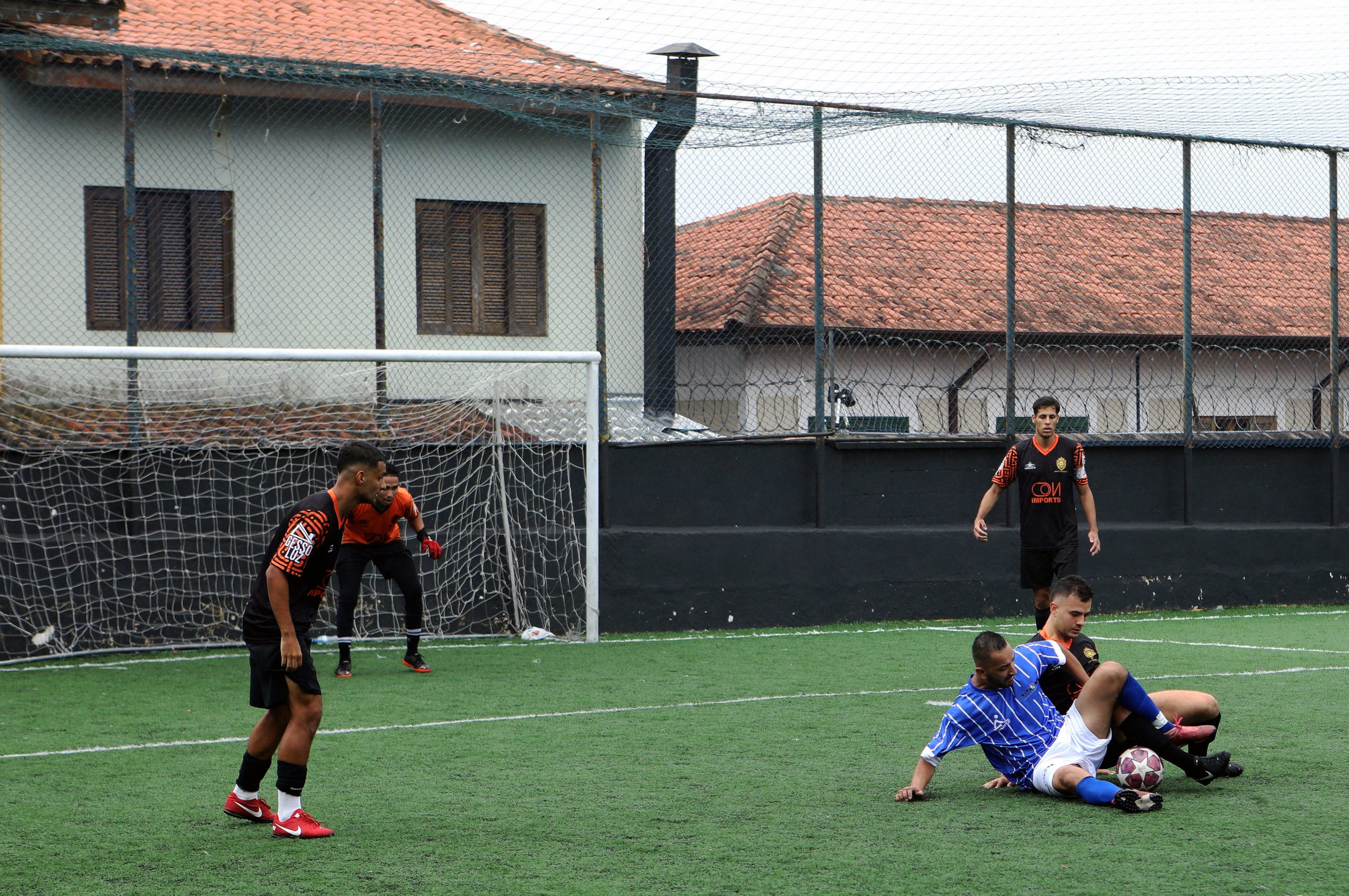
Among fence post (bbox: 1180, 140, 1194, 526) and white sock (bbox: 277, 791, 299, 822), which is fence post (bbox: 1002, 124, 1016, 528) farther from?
white sock (bbox: 277, 791, 299, 822)

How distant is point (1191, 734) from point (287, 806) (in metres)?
3.61

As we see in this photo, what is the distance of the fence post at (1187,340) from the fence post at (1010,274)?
191 cm

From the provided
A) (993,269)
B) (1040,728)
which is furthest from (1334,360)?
(1040,728)

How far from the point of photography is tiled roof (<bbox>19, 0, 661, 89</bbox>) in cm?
1323

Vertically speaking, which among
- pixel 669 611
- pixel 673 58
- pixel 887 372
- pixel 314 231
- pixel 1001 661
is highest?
pixel 673 58

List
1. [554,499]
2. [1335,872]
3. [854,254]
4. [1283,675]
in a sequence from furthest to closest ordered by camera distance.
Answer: [854,254], [554,499], [1283,675], [1335,872]

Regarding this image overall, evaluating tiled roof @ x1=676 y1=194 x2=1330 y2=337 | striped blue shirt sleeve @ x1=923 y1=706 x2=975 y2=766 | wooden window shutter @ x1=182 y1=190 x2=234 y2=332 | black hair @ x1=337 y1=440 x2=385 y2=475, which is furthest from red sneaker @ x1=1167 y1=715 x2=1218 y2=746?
wooden window shutter @ x1=182 y1=190 x2=234 y2=332

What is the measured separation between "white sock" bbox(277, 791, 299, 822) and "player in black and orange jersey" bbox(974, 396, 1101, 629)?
6.13 m

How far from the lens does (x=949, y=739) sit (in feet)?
19.0

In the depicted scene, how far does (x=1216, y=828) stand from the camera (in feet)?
17.3

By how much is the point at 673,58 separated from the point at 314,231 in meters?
3.75

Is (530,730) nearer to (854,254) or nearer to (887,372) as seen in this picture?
(887,372)

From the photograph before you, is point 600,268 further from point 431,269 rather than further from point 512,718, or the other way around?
point 512,718

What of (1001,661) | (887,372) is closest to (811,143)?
(887,372)
